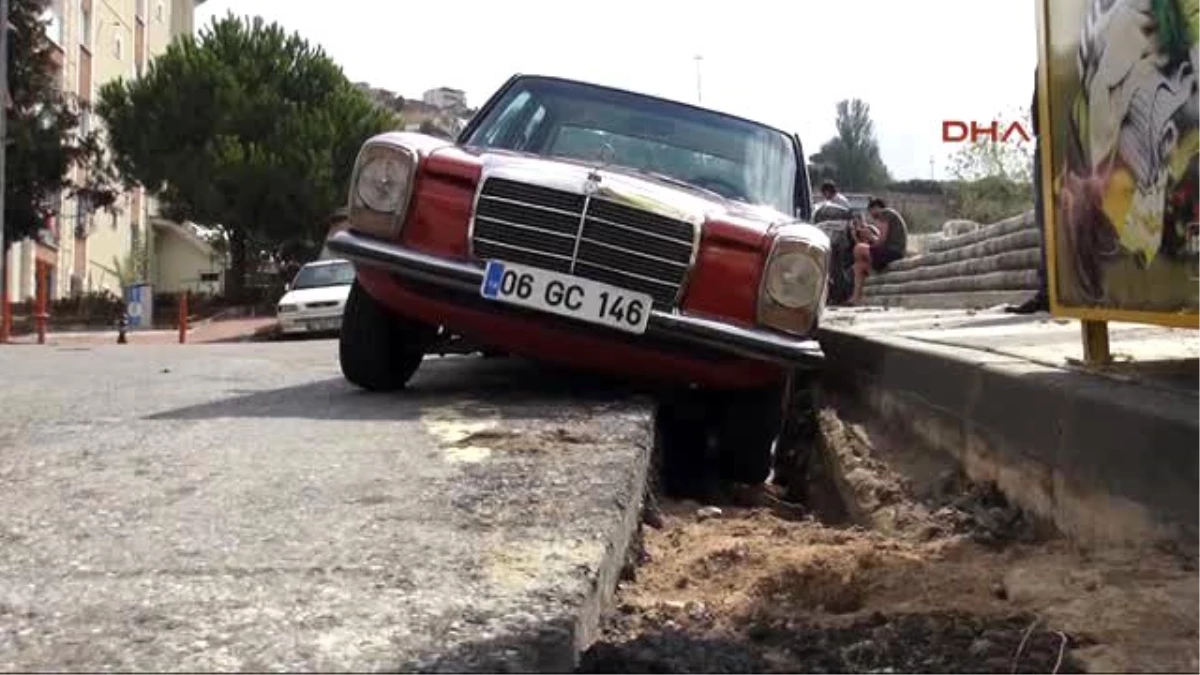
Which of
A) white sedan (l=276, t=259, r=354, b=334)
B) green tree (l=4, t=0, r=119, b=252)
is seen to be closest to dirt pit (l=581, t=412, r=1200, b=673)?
white sedan (l=276, t=259, r=354, b=334)

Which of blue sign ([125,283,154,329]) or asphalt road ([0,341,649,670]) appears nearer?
asphalt road ([0,341,649,670])

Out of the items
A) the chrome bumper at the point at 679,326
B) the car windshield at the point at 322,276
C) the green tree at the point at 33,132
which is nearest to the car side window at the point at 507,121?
the chrome bumper at the point at 679,326

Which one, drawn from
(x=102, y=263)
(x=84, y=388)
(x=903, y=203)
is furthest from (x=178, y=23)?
(x=84, y=388)

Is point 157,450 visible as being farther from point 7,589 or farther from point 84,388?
point 84,388

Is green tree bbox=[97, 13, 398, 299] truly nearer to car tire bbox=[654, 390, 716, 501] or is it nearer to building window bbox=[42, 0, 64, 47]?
building window bbox=[42, 0, 64, 47]

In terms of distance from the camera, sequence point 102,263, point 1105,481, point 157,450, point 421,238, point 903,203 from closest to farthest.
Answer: point 1105,481 < point 157,450 < point 421,238 < point 102,263 < point 903,203

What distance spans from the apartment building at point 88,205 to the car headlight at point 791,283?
3146 cm

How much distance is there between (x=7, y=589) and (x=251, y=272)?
35.7 metres

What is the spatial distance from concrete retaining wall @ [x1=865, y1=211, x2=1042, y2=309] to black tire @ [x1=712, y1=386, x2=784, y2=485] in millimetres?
4297

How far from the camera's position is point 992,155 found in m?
38.2

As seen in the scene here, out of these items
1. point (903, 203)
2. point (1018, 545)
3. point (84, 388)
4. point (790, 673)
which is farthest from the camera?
point (903, 203)

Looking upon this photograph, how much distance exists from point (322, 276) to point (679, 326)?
19.1m

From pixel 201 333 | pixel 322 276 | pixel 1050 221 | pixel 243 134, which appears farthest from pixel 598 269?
pixel 243 134

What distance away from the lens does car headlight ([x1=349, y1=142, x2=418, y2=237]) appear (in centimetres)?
570
